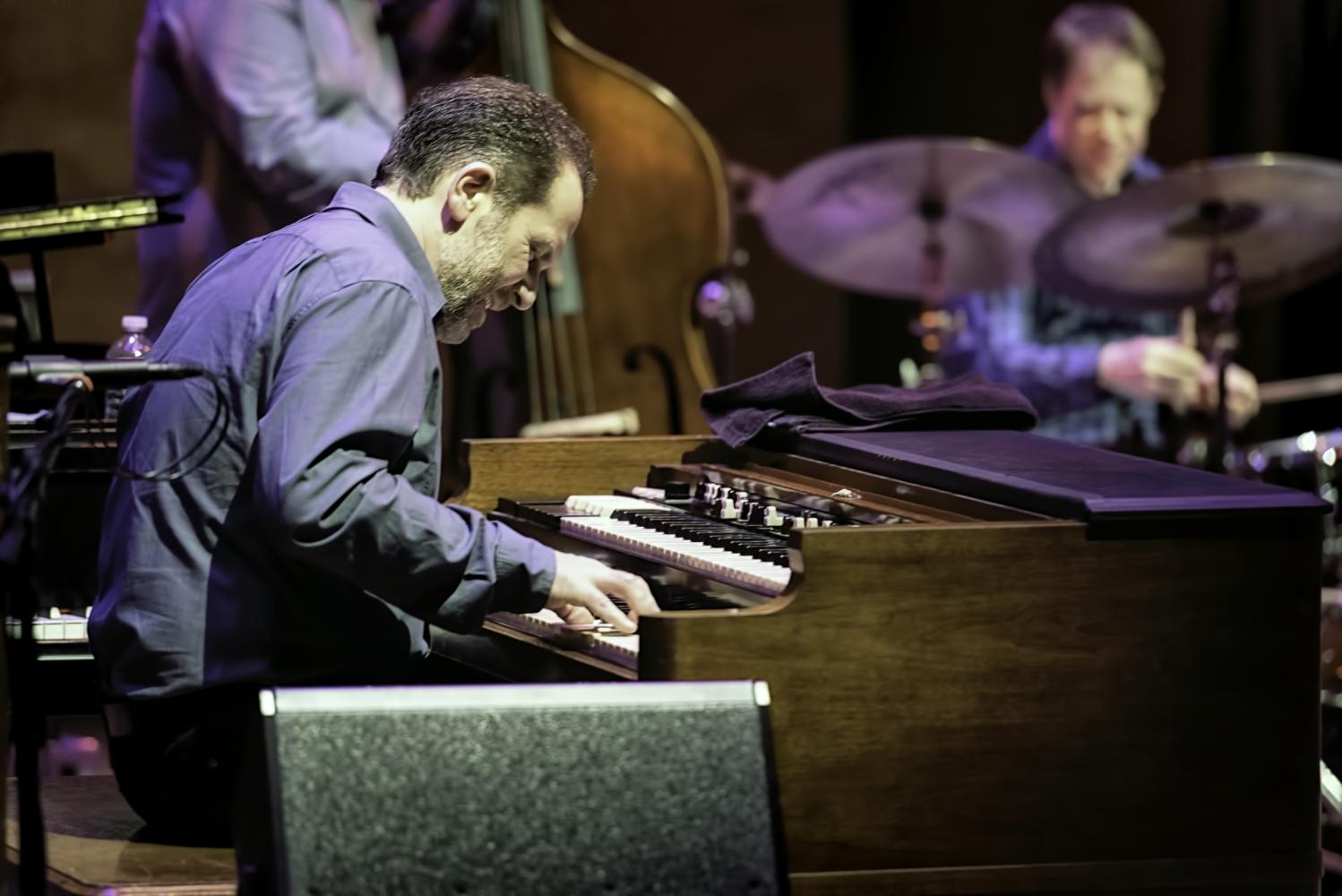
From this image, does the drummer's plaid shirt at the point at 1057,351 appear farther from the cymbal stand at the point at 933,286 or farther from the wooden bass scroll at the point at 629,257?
the wooden bass scroll at the point at 629,257

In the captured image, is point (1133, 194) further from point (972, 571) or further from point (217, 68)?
point (972, 571)

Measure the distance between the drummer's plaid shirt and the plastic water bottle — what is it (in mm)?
3169

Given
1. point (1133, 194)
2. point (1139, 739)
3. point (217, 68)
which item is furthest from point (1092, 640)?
point (1133, 194)

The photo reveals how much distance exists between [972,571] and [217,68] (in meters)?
2.45

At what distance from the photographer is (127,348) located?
3.48 meters

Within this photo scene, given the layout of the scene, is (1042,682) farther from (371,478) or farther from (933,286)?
(933,286)

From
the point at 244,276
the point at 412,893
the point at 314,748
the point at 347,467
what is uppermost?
the point at 244,276

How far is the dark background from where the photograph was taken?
6180 mm

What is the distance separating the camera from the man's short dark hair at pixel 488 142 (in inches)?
102

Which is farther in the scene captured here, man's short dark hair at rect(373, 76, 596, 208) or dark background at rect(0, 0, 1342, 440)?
dark background at rect(0, 0, 1342, 440)

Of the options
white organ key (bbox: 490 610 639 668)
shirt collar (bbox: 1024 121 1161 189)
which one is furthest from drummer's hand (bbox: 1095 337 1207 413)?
white organ key (bbox: 490 610 639 668)

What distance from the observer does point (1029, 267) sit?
19.4 ft

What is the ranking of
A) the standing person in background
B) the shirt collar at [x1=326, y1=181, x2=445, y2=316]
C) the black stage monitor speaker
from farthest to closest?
the standing person in background
the shirt collar at [x1=326, y1=181, x2=445, y2=316]
the black stage monitor speaker

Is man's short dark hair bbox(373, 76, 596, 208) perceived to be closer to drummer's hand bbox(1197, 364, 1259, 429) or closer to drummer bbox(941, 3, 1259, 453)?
drummer's hand bbox(1197, 364, 1259, 429)
